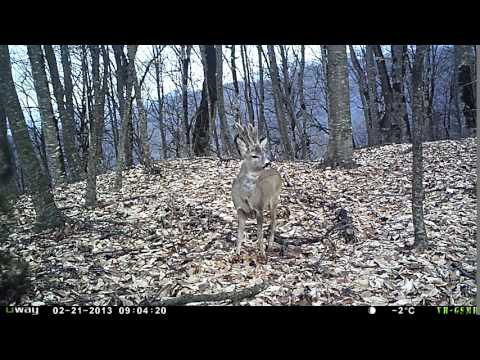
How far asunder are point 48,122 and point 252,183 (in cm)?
239

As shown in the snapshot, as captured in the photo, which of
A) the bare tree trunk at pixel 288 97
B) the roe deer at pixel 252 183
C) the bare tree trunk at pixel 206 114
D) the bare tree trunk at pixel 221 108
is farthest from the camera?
the bare tree trunk at pixel 288 97

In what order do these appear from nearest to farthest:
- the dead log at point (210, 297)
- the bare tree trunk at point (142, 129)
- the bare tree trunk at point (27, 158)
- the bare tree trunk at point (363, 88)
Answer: the dead log at point (210, 297)
the bare tree trunk at point (27, 158)
the bare tree trunk at point (142, 129)
the bare tree trunk at point (363, 88)

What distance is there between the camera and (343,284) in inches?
106

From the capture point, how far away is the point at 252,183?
3416mm

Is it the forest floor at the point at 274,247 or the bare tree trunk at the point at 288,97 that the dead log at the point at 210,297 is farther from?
the bare tree trunk at the point at 288,97

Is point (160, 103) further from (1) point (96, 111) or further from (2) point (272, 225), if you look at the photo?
(2) point (272, 225)

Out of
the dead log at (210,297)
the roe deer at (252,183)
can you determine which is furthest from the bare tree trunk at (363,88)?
the dead log at (210,297)

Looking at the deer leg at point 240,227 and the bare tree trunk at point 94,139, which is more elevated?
the bare tree trunk at point 94,139

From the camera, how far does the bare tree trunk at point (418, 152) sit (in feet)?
9.63

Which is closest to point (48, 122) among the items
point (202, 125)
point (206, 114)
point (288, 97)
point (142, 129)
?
point (142, 129)

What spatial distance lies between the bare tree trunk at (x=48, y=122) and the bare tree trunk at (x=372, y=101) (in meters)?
4.64

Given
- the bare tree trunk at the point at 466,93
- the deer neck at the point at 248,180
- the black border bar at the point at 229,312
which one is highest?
the bare tree trunk at the point at 466,93
